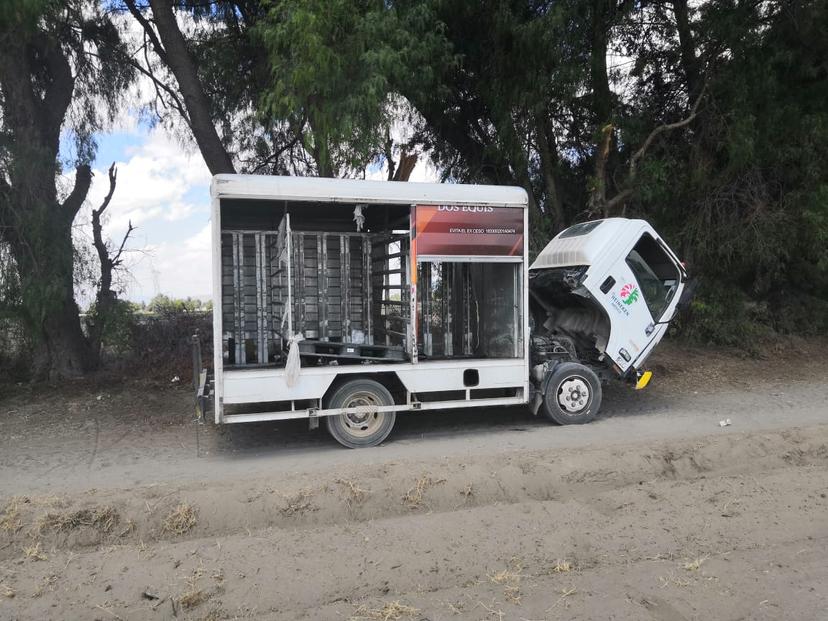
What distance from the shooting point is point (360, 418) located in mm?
7266

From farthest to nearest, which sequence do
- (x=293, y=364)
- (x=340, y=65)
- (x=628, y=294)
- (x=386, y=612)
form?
(x=340, y=65), (x=628, y=294), (x=293, y=364), (x=386, y=612)

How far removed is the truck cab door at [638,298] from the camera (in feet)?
26.1

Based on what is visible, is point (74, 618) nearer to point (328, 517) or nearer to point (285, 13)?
point (328, 517)

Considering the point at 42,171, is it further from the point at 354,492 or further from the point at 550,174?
the point at 550,174

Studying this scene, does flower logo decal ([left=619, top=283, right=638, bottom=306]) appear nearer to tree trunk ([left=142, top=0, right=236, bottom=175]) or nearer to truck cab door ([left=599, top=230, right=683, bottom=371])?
truck cab door ([left=599, top=230, right=683, bottom=371])

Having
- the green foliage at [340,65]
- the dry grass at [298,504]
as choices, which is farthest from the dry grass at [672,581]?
the green foliage at [340,65]

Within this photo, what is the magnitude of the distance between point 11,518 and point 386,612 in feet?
9.68

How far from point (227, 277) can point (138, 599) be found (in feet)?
16.5

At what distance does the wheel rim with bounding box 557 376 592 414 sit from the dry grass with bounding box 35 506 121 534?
513cm

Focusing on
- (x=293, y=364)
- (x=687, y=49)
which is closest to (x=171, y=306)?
(x=293, y=364)

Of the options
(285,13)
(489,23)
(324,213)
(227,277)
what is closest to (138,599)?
(227,277)

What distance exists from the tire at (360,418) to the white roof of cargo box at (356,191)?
78.4 inches

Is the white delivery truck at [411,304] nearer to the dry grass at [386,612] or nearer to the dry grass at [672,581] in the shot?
the dry grass at [386,612]

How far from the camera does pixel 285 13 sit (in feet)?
28.5
